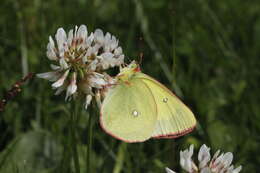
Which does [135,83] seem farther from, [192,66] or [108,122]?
[192,66]

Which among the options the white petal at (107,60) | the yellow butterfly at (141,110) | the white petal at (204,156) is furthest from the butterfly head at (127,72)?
the white petal at (204,156)

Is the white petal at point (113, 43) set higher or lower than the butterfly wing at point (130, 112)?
higher

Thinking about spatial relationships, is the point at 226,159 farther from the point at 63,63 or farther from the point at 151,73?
the point at 151,73

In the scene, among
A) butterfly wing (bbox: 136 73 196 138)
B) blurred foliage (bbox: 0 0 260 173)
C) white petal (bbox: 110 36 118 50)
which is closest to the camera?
white petal (bbox: 110 36 118 50)

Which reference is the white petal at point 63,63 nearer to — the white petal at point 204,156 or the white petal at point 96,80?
the white petal at point 96,80

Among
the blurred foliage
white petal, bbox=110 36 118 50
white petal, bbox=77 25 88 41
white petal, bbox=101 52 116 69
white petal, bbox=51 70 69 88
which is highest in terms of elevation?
white petal, bbox=77 25 88 41

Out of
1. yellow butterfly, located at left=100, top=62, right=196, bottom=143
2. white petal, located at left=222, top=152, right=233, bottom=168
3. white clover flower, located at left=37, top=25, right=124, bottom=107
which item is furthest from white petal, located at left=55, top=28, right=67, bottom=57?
white petal, located at left=222, top=152, right=233, bottom=168

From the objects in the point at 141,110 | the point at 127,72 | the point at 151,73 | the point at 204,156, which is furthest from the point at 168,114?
the point at 151,73

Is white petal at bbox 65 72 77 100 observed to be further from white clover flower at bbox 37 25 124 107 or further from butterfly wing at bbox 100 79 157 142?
butterfly wing at bbox 100 79 157 142
